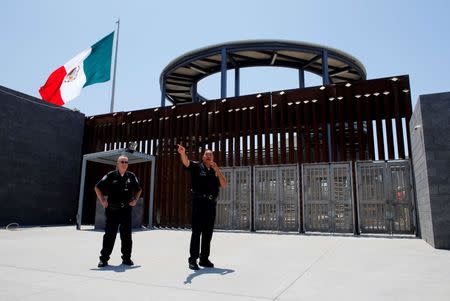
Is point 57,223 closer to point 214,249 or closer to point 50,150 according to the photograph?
point 50,150

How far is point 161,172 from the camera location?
13.8m

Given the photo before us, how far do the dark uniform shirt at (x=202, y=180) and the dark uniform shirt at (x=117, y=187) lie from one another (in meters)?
1.04

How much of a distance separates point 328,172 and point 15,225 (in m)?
12.1

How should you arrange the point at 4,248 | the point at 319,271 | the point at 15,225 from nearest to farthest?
the point at 319,271 → the point at 4,248 → the point at 15,225

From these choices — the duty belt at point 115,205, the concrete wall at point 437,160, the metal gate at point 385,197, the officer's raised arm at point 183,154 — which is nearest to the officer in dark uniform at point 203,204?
the officer's raised arm at point 183,154

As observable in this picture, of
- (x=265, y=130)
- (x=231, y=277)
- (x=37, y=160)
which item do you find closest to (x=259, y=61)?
(x=265, y=130)

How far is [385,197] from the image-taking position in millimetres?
10219

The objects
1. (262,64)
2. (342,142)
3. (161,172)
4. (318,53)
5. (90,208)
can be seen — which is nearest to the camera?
(342,142)

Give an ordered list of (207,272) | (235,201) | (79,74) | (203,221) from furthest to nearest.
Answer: (79,74) < (235,201) < (203,221) < (207,272)

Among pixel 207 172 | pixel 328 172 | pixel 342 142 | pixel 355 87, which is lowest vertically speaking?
pixel 207 172

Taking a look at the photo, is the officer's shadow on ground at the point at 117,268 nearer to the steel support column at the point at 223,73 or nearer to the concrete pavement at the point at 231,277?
the concrete pavement at the point at 231,277

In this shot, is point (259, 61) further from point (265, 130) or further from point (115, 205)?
point (115, 205)

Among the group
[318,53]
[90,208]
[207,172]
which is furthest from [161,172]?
[318,53]

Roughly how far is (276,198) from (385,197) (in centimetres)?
348
